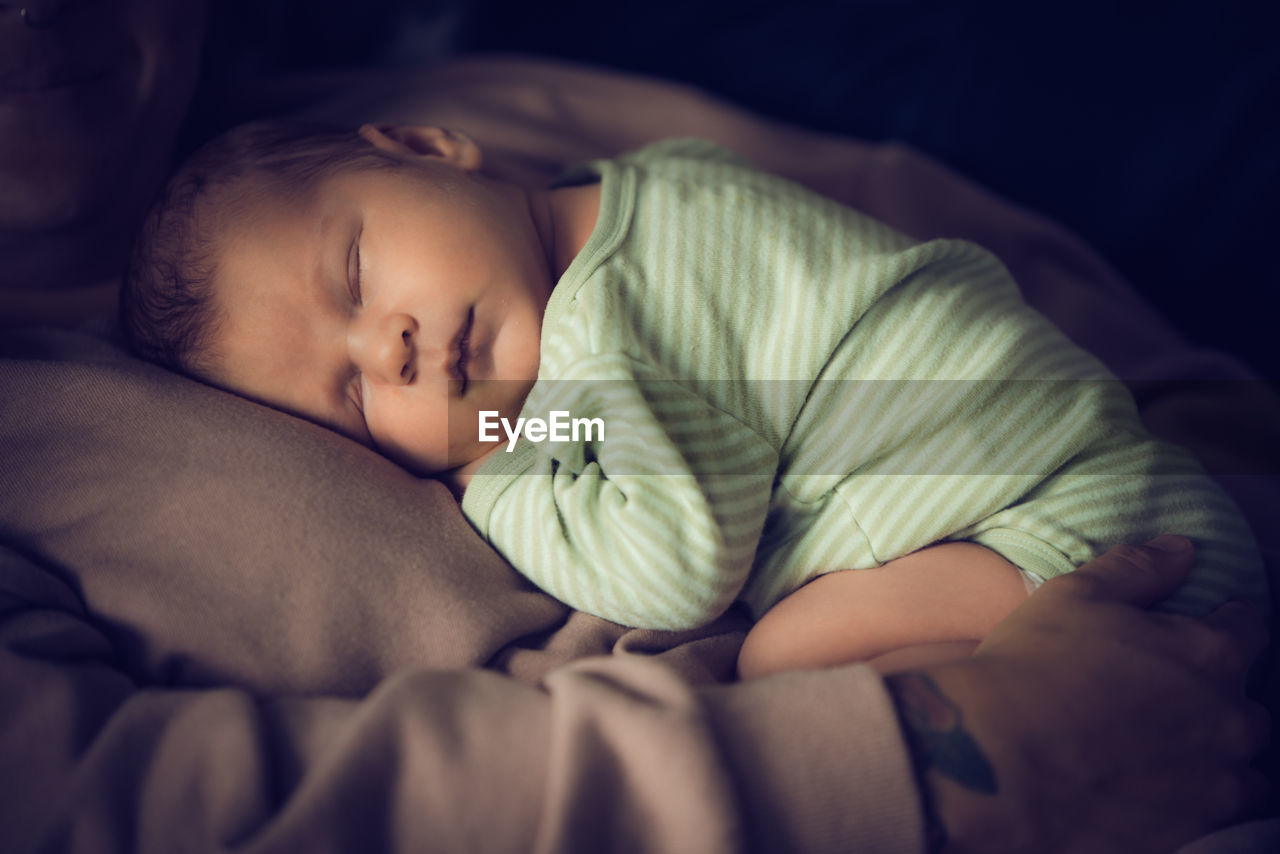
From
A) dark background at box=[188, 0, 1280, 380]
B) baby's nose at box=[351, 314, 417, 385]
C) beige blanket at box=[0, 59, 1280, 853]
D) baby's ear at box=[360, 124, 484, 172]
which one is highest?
dark background at box=[188, 0, 1280, 380]

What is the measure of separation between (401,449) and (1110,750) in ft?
Result: 2.65

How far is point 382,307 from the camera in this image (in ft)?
2.89

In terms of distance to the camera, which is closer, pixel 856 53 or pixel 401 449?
pixel 401 449

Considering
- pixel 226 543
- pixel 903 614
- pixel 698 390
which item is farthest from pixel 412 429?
pixel 903 614

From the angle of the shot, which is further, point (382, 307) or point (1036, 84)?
point (1036, 84)

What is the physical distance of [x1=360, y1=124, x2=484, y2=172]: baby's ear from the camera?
3.37 ft

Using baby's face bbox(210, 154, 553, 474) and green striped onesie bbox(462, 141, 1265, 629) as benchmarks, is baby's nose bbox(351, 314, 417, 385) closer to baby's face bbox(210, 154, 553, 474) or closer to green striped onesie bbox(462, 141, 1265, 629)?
baby's face bbox(210, 154, 553, 474)

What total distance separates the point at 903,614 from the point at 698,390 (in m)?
0.32

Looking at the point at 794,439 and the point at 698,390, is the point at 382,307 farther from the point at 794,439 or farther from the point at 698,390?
the point at 794,439

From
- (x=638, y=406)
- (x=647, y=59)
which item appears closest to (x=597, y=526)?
(x=638, y=406)

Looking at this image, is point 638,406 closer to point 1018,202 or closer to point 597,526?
point 597,526

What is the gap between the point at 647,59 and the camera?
156 cm

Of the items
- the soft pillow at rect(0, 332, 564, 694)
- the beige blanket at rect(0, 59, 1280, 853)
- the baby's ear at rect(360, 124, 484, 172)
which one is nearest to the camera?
the beige blanket at rect(0, 59, 1280, 853)

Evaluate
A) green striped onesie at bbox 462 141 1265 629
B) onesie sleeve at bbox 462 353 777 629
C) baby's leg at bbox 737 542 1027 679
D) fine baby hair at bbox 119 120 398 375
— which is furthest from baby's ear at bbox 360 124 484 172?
baby's leg at bbox 737 542 1027 679
